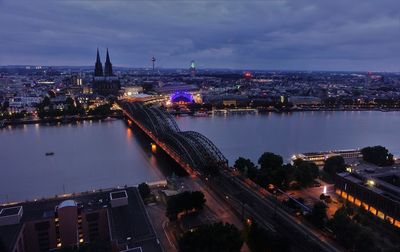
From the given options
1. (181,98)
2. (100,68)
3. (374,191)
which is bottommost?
(374,191)

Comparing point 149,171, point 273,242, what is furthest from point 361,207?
point 149,171

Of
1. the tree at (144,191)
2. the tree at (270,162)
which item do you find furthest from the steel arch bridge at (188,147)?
the tree at (144,191)

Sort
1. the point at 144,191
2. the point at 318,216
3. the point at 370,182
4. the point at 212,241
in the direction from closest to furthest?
the point at 212,241 → the point at 318,216 → the point at 370,182 → the point at 144,191

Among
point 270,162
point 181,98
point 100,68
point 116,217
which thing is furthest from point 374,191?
point 100,68

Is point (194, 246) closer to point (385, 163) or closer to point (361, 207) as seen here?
point (361, 207)

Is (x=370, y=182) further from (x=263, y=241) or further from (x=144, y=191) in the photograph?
(x=144, y=191)

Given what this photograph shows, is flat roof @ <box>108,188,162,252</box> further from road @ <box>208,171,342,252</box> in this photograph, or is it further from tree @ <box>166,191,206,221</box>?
road @ <box>208,171,342,252</box>
